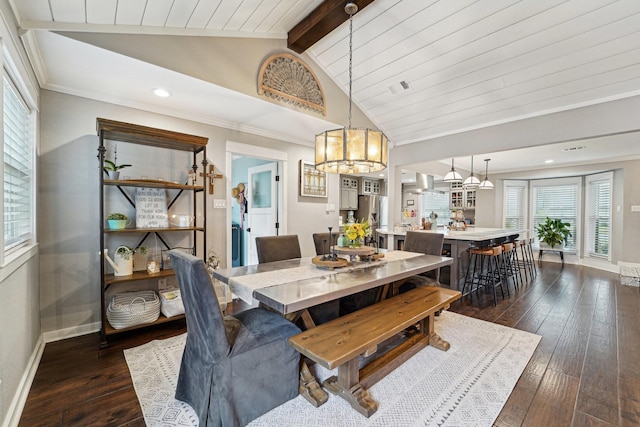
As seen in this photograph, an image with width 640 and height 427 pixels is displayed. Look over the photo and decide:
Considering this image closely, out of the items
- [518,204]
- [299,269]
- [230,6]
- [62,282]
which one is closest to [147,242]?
[62,282]

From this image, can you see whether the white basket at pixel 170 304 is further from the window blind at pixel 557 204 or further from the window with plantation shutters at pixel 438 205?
the window blind at pixel 557 204

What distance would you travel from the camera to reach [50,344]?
244 centimetres

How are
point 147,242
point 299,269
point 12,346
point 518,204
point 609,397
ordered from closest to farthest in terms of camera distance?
point 12,346, point 609,397, point 299,269, point 147,242, point 518,204

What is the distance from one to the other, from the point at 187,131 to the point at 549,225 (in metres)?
8.02

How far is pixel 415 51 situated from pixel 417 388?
10.8 ft

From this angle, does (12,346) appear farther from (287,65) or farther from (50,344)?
(287,65)

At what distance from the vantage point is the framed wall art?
14.4 ft

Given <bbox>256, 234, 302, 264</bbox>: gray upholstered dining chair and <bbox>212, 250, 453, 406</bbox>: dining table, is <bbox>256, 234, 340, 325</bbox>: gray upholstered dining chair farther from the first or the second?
<bbox>212, 250, 453, 406</bbox>: dining table

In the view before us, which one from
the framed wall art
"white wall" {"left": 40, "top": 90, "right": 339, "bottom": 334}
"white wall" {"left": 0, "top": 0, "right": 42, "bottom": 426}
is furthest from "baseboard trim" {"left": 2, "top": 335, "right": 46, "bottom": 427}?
the framed wall art

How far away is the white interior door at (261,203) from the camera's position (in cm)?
431

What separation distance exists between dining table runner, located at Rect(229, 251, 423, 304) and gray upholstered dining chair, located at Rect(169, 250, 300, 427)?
8.2 inches

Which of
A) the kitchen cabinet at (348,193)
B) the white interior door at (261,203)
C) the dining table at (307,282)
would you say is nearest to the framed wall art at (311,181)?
the white interior door at (261,203)

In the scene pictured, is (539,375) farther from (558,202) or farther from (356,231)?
(558,202)

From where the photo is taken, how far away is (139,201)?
2791 mm
